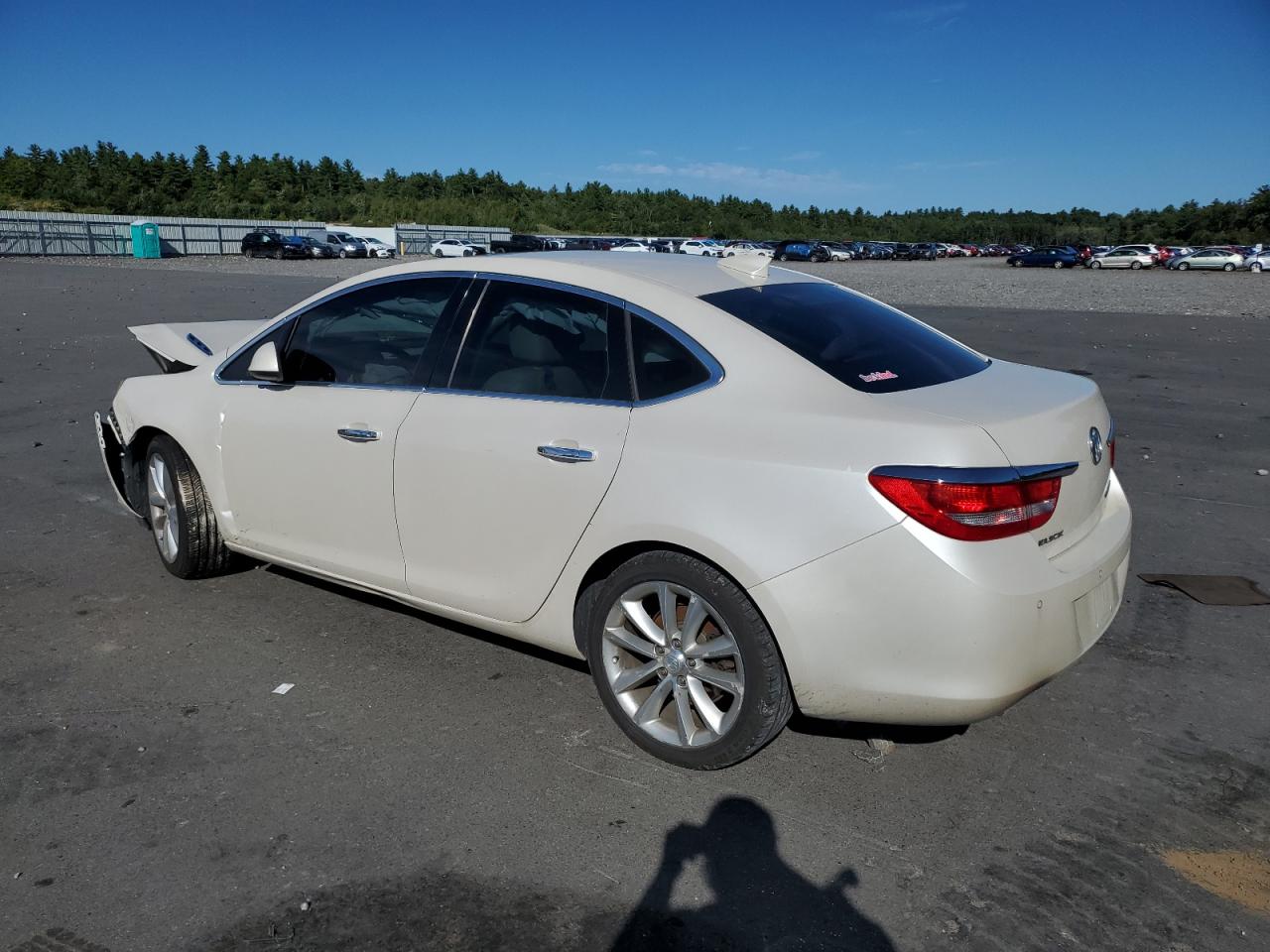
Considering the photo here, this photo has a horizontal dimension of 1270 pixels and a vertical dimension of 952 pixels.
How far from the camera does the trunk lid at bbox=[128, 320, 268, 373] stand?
5.26m

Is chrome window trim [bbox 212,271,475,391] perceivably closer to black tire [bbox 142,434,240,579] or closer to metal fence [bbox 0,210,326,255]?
black tire [bbox 142,434,240,579]

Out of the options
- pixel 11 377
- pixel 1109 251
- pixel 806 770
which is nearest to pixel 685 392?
pixel 806 770

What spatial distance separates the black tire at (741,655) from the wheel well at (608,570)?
0.02 meters

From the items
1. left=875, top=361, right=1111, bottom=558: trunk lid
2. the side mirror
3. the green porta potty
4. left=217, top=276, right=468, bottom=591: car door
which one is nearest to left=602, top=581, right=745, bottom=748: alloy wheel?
left=875, top=361, right=1111, bottom=558: trunk lid

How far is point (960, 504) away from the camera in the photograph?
274cm

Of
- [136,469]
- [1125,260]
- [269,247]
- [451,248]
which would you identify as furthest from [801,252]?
[136,469]

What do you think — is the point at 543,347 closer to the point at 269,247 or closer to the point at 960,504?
the point at 960,504

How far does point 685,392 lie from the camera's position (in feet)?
10.5

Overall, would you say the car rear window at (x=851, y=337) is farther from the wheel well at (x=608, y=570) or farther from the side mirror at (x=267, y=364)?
the side mirror at (x=267, y=364)

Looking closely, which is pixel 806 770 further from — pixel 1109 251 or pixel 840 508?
pixel 1109 251

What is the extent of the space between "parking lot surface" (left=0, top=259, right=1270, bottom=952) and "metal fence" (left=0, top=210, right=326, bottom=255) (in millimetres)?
50757

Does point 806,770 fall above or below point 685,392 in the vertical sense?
below

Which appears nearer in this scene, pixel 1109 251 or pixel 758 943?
pixel 758 943

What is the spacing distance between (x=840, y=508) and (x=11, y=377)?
10.7 m
